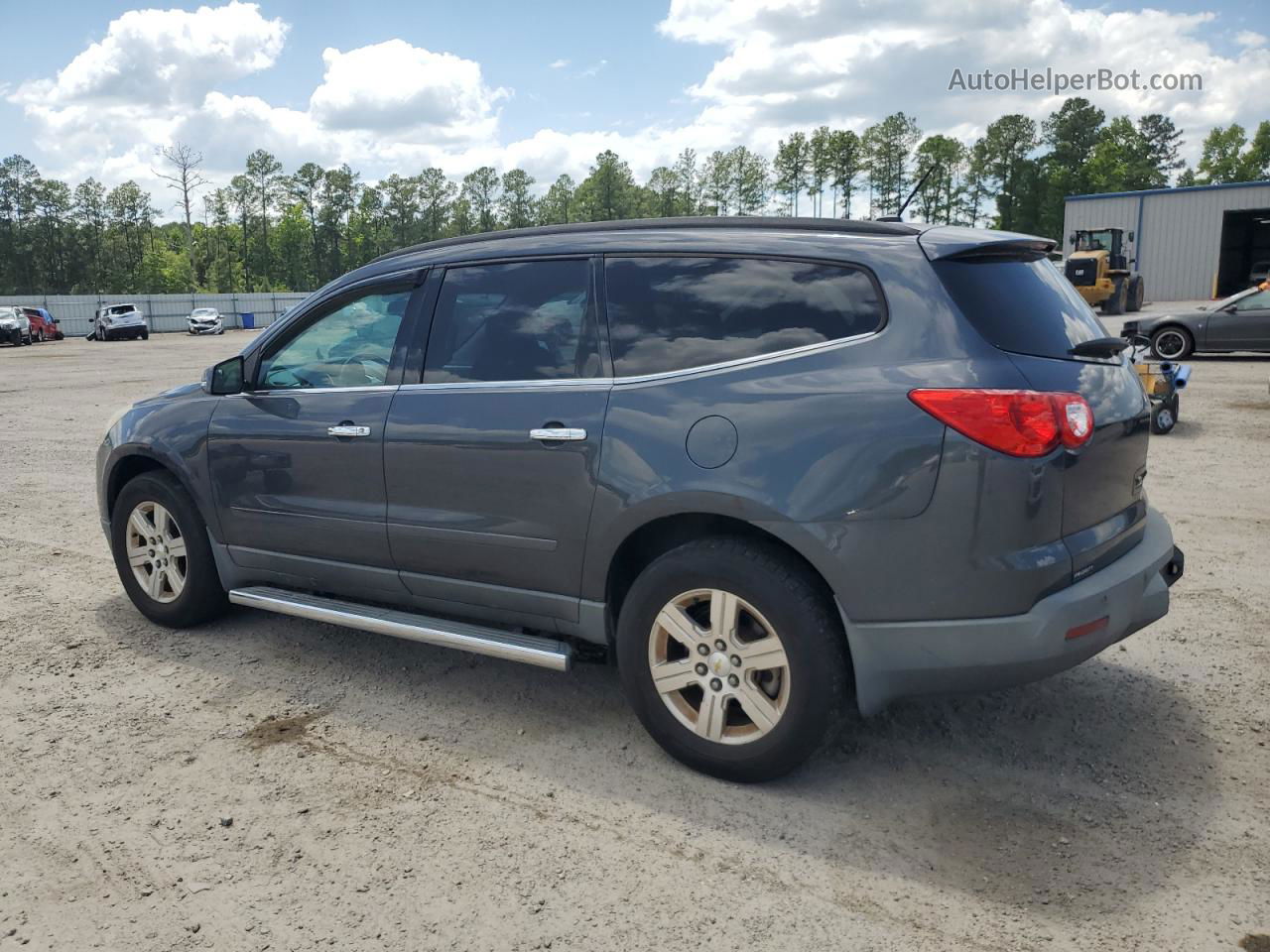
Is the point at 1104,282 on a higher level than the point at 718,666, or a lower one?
higher

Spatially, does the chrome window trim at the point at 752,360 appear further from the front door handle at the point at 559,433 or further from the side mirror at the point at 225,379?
the side mirror at the point at 225,379

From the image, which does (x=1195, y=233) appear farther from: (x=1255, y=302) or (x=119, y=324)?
(x=119, y=324)

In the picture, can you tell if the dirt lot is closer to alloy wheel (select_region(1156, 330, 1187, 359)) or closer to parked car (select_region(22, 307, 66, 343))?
alloy wheel (select_region(1156, 330, 1187, 359))

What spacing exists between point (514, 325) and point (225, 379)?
1661 mm

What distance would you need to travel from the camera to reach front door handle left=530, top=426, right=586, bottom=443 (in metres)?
3.58

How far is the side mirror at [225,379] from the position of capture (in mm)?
4738

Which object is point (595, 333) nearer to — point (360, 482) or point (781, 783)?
point (360, 482)

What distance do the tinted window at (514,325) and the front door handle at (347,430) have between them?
13.6 inches

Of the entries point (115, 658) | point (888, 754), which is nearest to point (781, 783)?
point (888, 754)

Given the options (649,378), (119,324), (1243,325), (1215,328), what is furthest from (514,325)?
(119,324)

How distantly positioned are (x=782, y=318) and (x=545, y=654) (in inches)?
57.1

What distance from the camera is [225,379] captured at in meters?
4.75

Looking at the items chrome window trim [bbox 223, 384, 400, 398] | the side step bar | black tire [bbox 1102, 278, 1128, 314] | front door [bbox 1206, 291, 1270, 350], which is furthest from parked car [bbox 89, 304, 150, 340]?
the side step bar

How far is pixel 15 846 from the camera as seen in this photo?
3.15m
